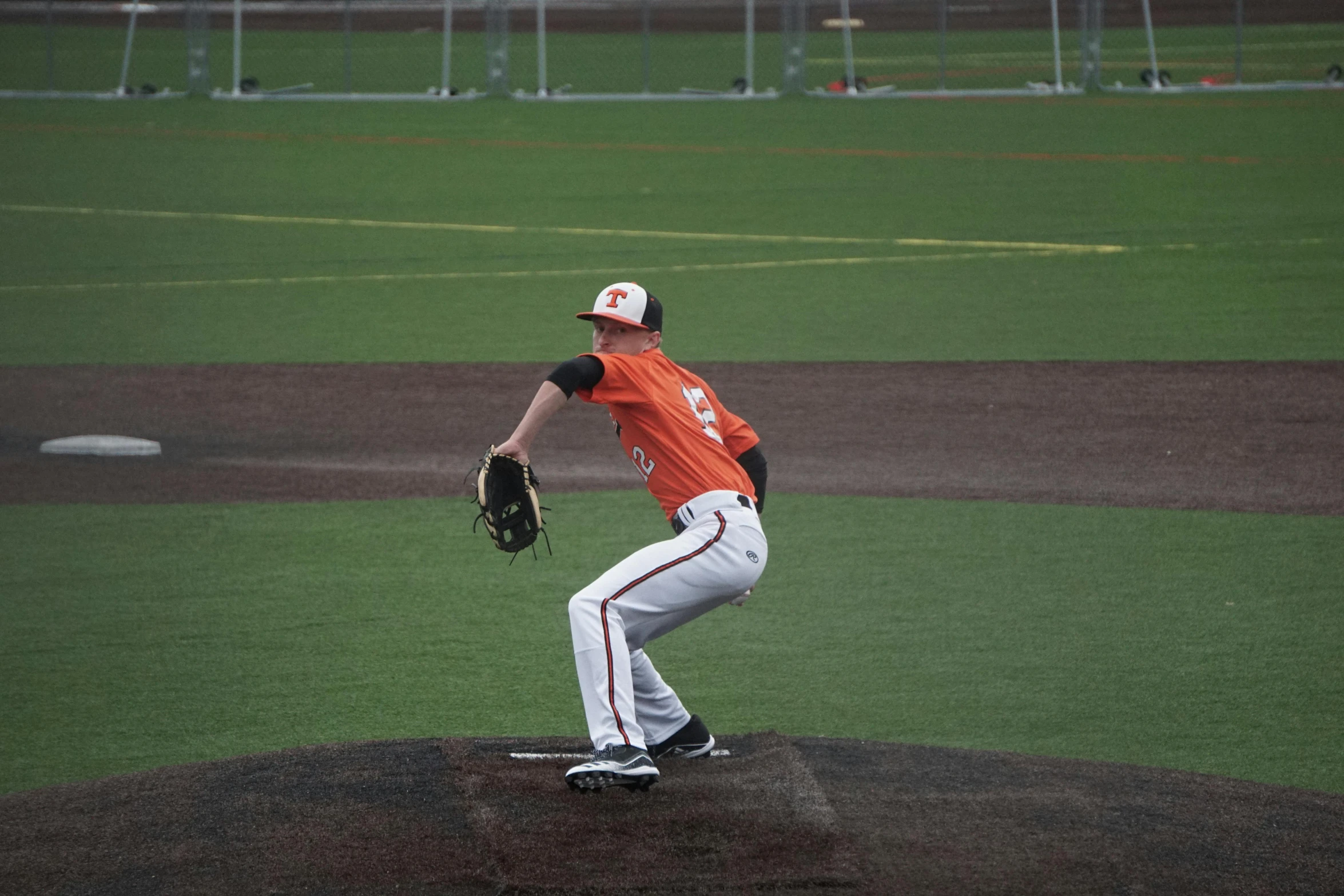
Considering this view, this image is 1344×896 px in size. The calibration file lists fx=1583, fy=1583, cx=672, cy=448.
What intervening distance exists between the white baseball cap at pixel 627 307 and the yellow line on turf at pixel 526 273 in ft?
34.2

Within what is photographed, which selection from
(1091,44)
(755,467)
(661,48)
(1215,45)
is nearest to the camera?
(755,467)

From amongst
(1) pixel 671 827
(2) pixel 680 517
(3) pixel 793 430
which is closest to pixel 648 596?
(2) pixel 680 517

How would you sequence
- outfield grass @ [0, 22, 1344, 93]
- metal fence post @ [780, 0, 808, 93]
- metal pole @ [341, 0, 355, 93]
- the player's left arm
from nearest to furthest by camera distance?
1. the player's left arm
2. metal fence post @ [780, 0, 808, 93]
3. metal pole @ [341, 0, 355, 93]
4. outfield grass @ [0, 22, 1344, 93]

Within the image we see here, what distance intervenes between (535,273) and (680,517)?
36.7ft

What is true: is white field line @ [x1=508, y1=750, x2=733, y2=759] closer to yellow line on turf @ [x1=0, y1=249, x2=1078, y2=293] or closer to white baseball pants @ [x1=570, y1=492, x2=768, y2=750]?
white baseball pants @ [x1=570, y1=492, x2=768, y2=750]

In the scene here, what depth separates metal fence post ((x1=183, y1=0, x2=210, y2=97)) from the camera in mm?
30109

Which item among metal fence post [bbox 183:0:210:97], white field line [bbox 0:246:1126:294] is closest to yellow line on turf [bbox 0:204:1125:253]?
white field line [bbox 0:246:1126:294]

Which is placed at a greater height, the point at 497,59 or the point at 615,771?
the point at 497,59

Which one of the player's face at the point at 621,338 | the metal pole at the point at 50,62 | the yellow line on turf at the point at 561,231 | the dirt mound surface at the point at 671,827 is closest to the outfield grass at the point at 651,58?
the metal pole at the point at 50,62

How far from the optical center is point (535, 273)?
1633 cm

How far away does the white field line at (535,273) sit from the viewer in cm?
1577

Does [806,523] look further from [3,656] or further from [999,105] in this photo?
[999,105]

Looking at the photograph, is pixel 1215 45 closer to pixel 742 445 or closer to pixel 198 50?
pixel 198 50

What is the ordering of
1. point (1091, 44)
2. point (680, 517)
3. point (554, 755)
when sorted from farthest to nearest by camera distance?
point (1091, 44) → point (554, 755) → point (680, 517)
